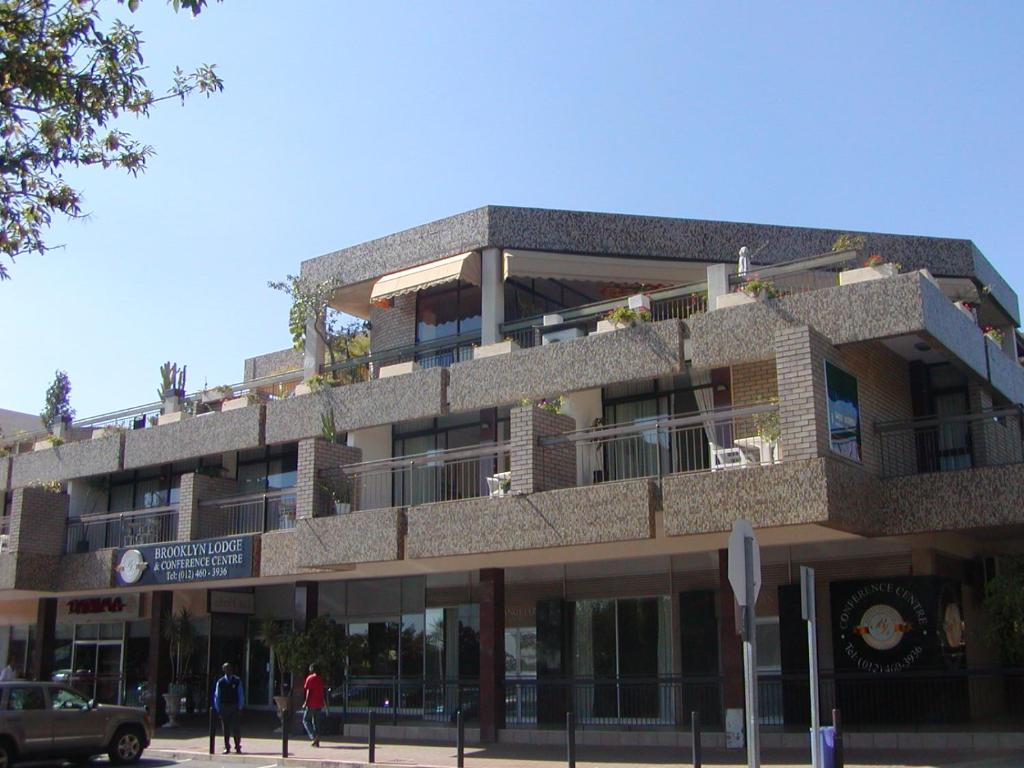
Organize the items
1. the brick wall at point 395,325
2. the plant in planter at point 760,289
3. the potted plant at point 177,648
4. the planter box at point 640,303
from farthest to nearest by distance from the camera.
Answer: the potted plant at point 177,648 < the brick wall at point 395,325 < the planter box at point 640,303 < the plant in planter at point 760,289

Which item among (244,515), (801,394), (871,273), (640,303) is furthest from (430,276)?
(801,394)

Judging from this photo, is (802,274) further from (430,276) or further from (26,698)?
(26,698)

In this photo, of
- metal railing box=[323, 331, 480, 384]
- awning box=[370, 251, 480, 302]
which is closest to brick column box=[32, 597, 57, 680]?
metal railing box=[323, 331, 480, 384]

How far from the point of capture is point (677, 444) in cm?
2162

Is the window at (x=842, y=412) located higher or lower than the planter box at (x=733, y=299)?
lower

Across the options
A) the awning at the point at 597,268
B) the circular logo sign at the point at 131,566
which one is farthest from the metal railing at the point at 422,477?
the circular logo sign at the point at 131,566

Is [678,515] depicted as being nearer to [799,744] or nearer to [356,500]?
[799,744]

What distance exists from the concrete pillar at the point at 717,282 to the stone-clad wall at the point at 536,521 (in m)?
3.94

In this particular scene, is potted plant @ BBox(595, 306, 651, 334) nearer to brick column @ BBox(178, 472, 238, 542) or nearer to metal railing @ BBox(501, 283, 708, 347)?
metal railing @ BBox(501, 283, 708, 347)

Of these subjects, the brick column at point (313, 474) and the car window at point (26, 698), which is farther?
the brick column at point (313, 474)

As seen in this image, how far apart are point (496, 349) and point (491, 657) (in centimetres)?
596

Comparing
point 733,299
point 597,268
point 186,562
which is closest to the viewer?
point 733,299

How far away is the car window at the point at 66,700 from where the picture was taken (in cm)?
1966

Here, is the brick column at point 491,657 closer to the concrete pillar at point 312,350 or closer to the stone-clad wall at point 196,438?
the stone-clad wall at point 196,438
